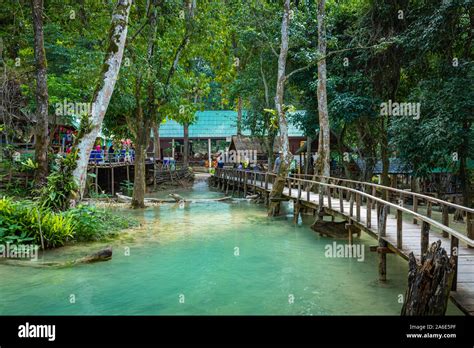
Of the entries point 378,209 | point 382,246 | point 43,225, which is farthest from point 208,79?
point 382,246

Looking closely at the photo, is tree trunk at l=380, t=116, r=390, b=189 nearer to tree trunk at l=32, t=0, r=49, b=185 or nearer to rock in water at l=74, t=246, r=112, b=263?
rock in water at l=74, t=246, r=112, b=263

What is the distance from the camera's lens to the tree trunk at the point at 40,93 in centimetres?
1298

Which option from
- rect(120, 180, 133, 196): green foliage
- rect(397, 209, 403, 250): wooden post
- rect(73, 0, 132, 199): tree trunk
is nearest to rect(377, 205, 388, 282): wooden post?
rect(397, 209, 403, 250): wooden post

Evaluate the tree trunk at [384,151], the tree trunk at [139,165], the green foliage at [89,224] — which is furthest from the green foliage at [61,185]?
the tree trunk at [384,151]

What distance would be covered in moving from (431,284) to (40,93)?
40.1 feet

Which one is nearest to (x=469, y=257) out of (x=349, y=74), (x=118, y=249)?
(x=118, y=249)

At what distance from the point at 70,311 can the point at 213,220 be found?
30.0ft

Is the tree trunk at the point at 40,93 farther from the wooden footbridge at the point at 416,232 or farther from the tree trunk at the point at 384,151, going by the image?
the tree trunk at the point at 384,151

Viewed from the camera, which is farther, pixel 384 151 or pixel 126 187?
pixel 126 187

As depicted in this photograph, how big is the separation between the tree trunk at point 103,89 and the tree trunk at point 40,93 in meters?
2.39

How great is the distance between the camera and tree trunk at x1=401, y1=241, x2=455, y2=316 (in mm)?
5434

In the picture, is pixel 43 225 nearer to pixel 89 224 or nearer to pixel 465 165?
pixel 89 224

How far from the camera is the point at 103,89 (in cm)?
1181

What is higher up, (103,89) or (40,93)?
(40,93)
